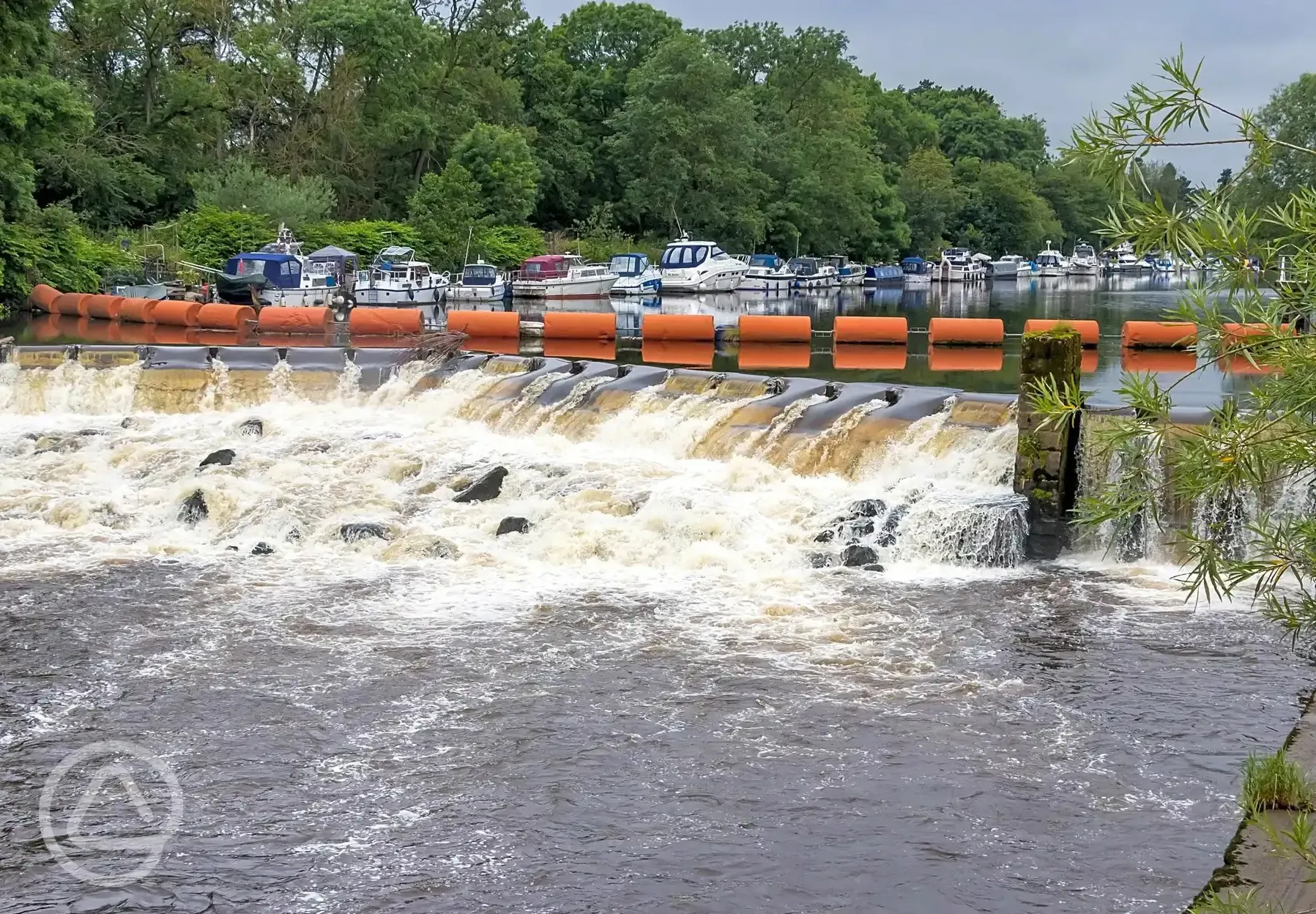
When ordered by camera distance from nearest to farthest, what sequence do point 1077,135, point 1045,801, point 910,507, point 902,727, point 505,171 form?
point 1077,135
point 1045,801
point 902,727
point 910,507
point 505,171

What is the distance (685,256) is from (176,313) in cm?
2972

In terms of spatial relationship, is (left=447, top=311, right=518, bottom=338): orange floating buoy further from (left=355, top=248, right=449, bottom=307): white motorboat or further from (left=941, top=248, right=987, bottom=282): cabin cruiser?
(left=941, top=248, right=987, bottom=282): cabin cruiser

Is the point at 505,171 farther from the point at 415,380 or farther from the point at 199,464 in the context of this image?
the point at 199,464

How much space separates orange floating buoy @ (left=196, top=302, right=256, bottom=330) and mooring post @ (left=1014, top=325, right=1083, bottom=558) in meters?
26.8

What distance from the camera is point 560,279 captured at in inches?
2243

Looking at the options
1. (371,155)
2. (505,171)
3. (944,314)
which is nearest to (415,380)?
(944,314)

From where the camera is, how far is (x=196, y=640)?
13047 millimetres

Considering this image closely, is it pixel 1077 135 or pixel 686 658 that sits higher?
pixel 1077 135

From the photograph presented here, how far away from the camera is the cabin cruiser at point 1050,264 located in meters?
96.4

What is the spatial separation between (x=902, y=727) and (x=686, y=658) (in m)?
2.39

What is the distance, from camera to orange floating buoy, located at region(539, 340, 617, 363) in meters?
33.4

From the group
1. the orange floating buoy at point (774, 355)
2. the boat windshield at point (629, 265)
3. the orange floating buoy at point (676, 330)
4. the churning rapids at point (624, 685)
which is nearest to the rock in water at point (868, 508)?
the churning rapids at point (624, 685)

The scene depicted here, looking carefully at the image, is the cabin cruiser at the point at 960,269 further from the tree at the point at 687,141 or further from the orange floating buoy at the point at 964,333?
the orange floating buoy at the point at 964,333

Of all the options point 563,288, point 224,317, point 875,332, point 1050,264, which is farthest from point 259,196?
point 1050,264
